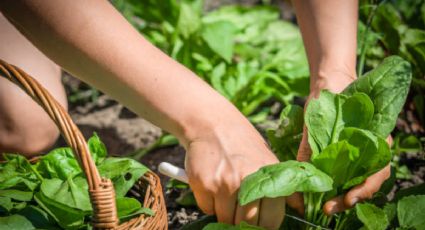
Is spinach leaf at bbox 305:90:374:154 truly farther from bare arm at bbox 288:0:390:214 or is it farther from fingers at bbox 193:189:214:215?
fingers at bbox 193:189:214:215

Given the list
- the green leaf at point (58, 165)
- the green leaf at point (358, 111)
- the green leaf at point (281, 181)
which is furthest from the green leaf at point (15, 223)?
the green leaf at point (358, 111)

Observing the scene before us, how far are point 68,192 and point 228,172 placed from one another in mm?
317

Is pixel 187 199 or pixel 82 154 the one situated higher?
pixel 82 154

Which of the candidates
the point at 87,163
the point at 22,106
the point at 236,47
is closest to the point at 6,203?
the point at 87,163

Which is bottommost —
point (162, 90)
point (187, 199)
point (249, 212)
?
point (187, 199)

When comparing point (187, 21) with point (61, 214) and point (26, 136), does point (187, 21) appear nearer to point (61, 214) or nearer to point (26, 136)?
point (26, 136)

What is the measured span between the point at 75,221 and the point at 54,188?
0.27 feet

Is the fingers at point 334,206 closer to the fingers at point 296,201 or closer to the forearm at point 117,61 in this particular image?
the fingers at point 296,201

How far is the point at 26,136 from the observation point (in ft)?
4.46

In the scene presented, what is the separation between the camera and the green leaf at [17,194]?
→ 0.96m

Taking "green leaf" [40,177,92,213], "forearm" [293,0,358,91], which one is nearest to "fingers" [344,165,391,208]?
"forearm" [293,0,358,91]

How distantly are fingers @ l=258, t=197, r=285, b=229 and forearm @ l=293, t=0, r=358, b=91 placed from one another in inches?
12.8

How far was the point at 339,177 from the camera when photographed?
0.96 m

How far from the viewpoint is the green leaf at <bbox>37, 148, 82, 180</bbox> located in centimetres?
103
